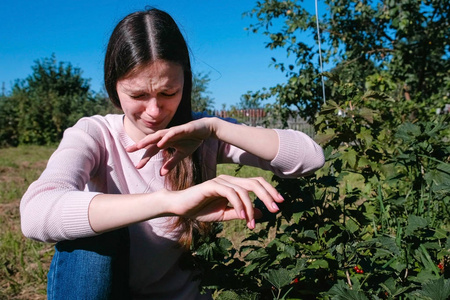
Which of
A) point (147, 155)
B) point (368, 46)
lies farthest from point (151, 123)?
Answer: point (368, 46)

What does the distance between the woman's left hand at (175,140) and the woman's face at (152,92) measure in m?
0.16

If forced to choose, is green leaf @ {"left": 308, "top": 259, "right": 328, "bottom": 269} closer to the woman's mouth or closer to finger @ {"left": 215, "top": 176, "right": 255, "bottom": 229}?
finger @ {"left": 215, "top": 176, "right": 255, "bottom": 229}

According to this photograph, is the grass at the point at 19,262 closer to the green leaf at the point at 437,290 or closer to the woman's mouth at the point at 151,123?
the woman's mouth at the point at 151,123

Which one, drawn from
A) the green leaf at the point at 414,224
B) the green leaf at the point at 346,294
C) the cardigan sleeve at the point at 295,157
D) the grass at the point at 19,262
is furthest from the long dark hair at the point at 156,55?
the grass at the point at 19,262

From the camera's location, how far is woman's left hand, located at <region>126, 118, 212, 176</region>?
126cm

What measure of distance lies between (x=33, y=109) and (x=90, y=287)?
52.4ft

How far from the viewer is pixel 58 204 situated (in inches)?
45.3

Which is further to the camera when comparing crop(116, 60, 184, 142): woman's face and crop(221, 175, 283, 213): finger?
crop(116, 60, 184, 142): woman's face

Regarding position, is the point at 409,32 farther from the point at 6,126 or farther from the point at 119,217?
the point at 6,126

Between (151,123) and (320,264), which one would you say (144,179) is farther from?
(320,264)

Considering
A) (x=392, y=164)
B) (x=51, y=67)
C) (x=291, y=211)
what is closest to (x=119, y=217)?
(x=291, y=211)

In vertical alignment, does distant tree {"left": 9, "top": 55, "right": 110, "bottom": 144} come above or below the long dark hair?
above

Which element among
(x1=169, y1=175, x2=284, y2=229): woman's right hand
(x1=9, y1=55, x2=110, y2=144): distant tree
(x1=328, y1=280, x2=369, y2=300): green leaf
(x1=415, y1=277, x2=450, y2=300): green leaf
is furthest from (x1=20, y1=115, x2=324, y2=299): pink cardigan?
(x1=9, y1=55, x2=110, y2=144): distant tree

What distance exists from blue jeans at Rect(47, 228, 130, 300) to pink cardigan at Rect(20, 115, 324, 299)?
0.11 m
